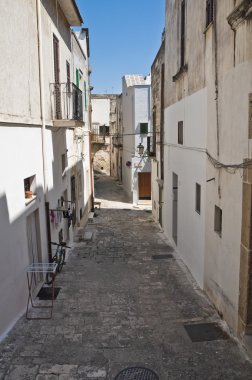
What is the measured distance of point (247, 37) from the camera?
5.80 meters

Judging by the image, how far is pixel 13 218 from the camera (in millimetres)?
6941

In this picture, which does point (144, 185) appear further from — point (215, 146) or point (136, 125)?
point (215, 146)

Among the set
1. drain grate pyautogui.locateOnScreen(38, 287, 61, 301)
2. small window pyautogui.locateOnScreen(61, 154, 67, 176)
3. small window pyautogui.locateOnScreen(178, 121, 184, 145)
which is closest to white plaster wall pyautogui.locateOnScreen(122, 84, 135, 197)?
small window pyautogui.locateOnScreen(178, 121, 184, 145)

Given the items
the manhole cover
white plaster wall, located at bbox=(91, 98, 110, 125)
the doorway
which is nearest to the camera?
the manhole cover

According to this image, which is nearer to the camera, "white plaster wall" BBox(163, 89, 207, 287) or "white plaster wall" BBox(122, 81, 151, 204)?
"white plaster wall" BBox(163, 89, 207, 287)

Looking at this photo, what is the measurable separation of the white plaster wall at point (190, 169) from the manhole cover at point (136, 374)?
4066mm

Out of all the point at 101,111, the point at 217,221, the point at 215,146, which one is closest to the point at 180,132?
the point at 215,146

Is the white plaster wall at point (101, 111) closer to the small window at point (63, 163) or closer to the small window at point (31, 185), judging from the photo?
the small window at point (63, 163)

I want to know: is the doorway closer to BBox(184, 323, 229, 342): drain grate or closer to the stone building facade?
the stone building facade

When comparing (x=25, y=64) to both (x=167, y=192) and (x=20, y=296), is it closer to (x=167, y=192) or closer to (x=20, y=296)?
(x=20, y=296)

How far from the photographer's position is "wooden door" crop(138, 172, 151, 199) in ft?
89.3

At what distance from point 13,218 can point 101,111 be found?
36392mm

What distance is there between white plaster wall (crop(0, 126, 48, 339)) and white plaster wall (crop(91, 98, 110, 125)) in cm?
3437

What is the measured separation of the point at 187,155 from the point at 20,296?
6.43 metres
